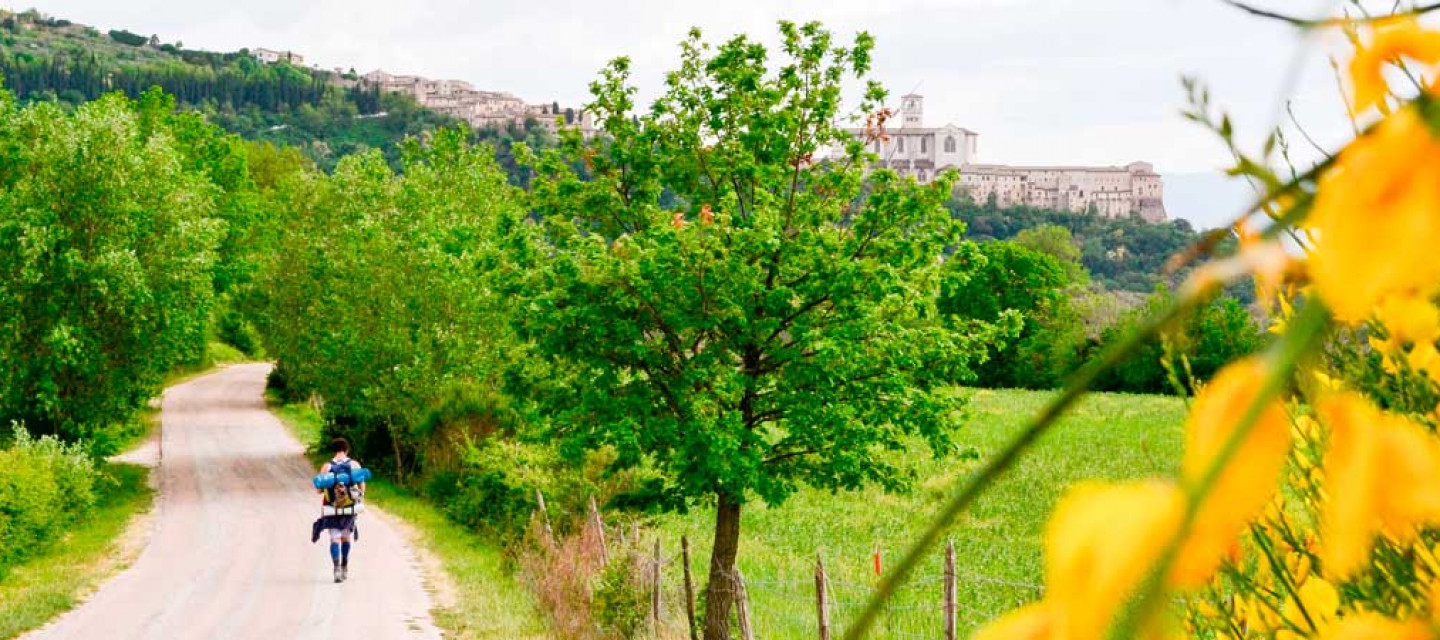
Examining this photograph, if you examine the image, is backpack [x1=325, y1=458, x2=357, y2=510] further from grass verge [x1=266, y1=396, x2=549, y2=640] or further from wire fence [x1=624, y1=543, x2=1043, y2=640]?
wire fence [x1=624, y1=543, x2=1043, y2=640]

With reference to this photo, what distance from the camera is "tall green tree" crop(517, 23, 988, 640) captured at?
10.4 metres

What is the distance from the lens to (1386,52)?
14.9 inches

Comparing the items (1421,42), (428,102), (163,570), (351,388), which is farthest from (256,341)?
(428,102)

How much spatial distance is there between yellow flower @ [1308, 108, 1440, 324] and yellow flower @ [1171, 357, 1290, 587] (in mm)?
29

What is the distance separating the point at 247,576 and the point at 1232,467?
1659 cm

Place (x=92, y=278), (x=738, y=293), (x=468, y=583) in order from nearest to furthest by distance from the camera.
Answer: (x=738, y=293) → (x=468, y=583) → (x=92, y=278)

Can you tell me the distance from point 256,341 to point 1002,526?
1674 inches

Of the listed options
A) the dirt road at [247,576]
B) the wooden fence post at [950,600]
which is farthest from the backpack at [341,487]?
the wooden fence post at [950,600]

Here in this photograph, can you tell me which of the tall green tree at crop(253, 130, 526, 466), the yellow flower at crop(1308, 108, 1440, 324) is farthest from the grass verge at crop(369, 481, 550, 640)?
the yellow flower at crop(1308, 108, 1440, 324)

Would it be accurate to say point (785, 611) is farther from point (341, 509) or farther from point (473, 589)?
point (341, 509)

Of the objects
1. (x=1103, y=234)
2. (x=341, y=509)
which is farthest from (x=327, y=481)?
(x=1103, y=234)

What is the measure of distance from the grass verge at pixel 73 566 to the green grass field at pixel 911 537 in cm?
649

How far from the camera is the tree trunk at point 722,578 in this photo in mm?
11250

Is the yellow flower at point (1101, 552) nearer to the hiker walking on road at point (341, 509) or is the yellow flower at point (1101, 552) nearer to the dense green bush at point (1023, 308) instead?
the hiker walking on road at point (341, 509)
